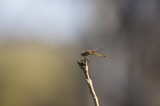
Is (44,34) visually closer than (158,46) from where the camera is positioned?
No

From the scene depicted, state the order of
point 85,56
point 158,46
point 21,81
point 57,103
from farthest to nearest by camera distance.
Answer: point 21,81 → point 57,103 → point 158,46 → point 85,56

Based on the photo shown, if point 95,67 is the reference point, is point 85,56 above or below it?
below

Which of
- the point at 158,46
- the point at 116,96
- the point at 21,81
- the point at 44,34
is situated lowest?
the point at 116,96

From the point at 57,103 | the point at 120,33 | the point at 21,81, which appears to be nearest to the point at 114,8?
the point at 120,33

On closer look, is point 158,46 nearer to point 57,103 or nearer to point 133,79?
point 133,79

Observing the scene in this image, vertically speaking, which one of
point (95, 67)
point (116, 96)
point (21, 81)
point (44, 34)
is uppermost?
point (44, 34)

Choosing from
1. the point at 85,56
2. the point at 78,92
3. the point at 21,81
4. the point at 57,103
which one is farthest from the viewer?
the point at 21,81

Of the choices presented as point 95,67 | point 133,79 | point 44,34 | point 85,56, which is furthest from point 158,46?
point 85,56

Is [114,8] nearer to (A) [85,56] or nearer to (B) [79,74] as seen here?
(B) [79,74]

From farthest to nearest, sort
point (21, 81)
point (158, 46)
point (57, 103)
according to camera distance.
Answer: point (21, 81) → point (57, 103) → point (158, 46)
